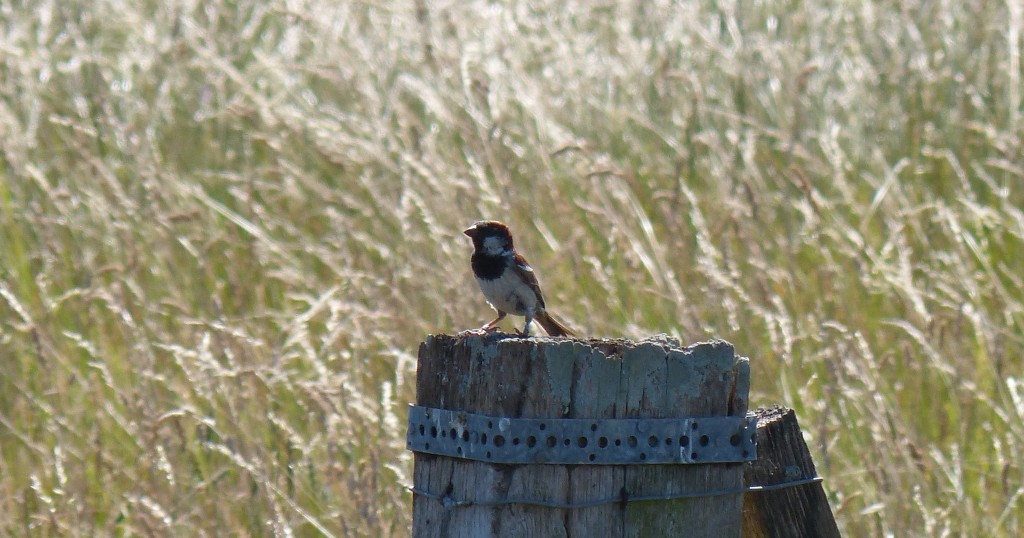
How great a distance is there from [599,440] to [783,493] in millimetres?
564

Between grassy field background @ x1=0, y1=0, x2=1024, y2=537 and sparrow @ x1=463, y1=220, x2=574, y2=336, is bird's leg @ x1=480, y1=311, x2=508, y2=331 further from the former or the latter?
grassy field background @ x1=0, y1=0, x2=1024, y2=537

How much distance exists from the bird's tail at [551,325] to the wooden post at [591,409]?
1694mm

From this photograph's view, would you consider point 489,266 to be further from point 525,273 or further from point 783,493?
point 783,493

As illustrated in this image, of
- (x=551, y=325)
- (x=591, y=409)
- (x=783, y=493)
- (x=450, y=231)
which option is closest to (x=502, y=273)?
(x=551, y=325)

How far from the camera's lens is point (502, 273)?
11.5ft

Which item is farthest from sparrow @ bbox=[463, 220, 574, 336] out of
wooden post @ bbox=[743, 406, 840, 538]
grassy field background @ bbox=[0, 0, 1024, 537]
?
wooden post @ bbox=[743, 406, 840, 538]

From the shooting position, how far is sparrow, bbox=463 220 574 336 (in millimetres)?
3523

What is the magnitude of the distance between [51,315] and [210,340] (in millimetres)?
1164

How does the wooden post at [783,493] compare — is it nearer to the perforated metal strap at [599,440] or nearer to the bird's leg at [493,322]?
the perforated metal strap at [599,440]

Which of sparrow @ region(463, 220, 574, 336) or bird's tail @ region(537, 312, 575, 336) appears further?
bird's tail @ region(537, 312, 575, 336)

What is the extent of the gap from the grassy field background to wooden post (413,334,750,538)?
131 centimetres

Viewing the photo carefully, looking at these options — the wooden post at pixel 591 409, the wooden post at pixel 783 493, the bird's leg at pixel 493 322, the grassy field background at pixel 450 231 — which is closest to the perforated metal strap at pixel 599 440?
the wooden post at pixel 591 409

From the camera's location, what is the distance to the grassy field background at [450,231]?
3.67 meters

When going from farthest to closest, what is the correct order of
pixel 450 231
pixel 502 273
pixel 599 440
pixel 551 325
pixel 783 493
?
pixel 450 231 < pixel 551 325 < pixel 502 273 < pixel 783 493 < pixel 599 440
